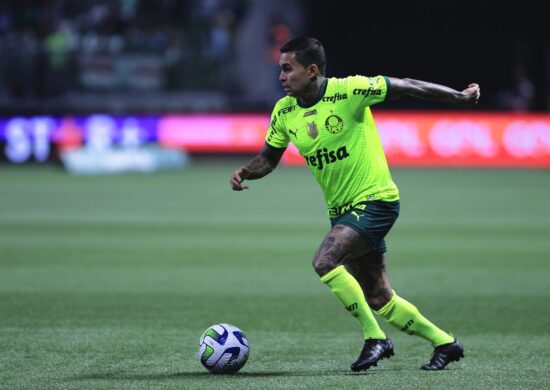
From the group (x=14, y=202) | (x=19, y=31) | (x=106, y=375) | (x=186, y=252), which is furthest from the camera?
(x=19, y=31)

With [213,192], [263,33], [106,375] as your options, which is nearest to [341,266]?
[106,375]

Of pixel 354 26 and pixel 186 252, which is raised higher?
pixel 354 26

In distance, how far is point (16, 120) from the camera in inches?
1082

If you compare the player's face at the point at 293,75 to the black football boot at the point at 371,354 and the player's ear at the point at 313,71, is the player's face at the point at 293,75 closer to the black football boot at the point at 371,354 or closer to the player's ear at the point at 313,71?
the player's ear at the point at 313,71

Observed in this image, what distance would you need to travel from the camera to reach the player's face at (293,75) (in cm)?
656

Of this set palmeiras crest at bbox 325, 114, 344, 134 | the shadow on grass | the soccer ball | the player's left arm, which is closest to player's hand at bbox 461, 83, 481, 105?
the player's left arm

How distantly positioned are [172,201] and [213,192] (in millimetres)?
1918

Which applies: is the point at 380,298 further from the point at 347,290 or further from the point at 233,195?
the point at 233,195

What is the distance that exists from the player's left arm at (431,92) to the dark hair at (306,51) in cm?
48

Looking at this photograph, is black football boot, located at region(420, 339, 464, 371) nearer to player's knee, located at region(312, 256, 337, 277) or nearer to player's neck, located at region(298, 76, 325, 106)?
player's knee, located at region(312, 256, 337, 277)

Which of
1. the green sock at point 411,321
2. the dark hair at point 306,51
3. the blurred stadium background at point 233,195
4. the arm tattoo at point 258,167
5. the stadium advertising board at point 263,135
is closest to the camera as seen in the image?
the dark hair at point 306,51

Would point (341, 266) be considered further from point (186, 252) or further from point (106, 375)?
point (186, 252)

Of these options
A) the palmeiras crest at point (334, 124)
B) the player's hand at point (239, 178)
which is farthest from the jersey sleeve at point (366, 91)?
A: the player's hand at point (239, 178)

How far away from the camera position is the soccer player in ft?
21.3
